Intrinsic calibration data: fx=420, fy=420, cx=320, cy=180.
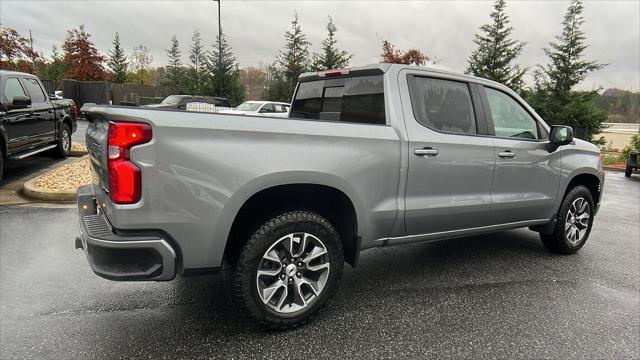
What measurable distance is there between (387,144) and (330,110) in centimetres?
106

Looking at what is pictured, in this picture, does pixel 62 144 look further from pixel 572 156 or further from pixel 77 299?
pixel 572 156

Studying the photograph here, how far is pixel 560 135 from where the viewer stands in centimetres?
414

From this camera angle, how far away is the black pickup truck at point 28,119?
22.9 feet

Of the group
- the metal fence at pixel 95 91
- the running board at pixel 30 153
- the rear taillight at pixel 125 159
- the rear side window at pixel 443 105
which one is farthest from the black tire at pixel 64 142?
the metal fence at pixel 95 91

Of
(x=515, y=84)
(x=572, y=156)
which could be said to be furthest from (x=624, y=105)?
(x=572, y=156)

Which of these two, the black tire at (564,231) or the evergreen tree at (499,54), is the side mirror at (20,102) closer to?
the black tire at (564,231)

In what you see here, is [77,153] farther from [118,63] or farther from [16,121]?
[118,63]

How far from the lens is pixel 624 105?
76.6 metres

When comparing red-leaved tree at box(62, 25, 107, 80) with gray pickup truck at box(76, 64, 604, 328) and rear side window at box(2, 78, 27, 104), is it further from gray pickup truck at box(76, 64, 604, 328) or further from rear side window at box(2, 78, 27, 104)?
gray pickup truck at box(76, 64, 604, 328)

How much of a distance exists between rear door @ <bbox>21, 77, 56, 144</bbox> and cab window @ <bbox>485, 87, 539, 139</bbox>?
314 inches

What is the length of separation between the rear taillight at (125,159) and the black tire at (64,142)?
8.41 metres

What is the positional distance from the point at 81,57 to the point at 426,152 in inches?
1592

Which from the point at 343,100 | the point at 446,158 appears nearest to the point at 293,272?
the point at 446,158

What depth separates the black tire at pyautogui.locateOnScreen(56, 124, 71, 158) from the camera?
9.38m
